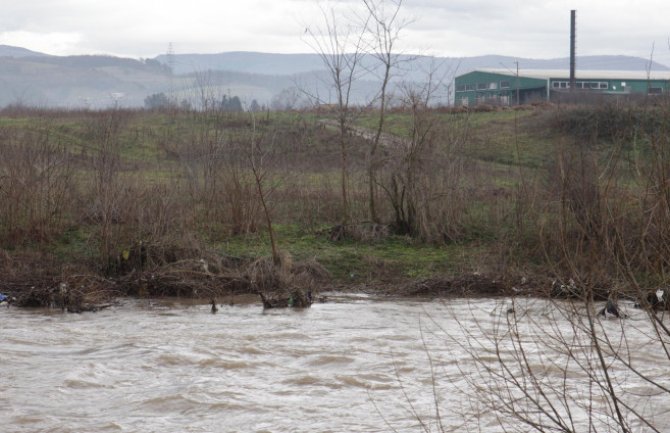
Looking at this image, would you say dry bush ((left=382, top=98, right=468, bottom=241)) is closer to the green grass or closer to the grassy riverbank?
the grassy riverbank

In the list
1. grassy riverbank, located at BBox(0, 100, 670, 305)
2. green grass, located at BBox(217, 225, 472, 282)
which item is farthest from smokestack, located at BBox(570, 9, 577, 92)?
green grass, located at BBox(217, 225, 472, 282)

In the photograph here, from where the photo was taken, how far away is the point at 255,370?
35.3 ft

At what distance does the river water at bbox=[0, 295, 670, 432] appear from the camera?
895 centimetres

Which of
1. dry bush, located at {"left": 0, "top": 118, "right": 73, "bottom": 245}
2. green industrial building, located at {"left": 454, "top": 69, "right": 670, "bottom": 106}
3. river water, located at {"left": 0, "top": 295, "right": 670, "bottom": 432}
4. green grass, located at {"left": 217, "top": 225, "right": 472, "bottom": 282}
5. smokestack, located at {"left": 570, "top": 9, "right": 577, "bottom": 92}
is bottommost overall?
river water, located at {"left": 0, "top": 295, "right": 670, "bottom": 432}

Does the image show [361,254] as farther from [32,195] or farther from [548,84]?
[548,84]

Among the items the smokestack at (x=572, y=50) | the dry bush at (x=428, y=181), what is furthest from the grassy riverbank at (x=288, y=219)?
the smokestack at (x=572, y=50)

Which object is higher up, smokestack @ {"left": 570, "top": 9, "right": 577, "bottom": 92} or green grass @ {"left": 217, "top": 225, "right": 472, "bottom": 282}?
smokestack @ {"left": 570, "top": 9, "right": 577, "bottom": 92}

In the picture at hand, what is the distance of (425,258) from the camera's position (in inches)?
648

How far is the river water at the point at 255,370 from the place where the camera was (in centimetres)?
895

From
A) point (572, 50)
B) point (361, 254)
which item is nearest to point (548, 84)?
point (572, 50)

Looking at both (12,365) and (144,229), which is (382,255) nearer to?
(144,229)

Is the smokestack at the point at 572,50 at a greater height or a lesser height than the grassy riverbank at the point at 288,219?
greater

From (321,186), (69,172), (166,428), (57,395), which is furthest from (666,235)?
(321,186)

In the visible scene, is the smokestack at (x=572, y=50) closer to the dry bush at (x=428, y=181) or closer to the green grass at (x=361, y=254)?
the dry bush at (x=428, y=181)
